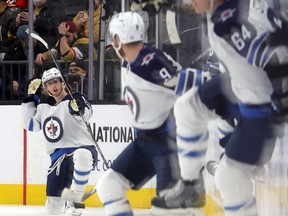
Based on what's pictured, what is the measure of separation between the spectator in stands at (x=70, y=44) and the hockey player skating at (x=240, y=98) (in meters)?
2.82

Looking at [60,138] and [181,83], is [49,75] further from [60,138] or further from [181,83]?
[181,83]

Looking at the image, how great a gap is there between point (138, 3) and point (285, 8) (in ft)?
1.62

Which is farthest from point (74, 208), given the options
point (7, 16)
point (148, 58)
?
point (148, 58)

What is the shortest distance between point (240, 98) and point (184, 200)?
39 centimetres

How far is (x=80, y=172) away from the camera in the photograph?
20.3ft

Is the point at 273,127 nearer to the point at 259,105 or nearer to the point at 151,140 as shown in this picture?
the point at 259,105

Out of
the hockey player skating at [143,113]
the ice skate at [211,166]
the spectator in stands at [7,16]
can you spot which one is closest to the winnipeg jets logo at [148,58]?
the hockey player skating at [143,113]

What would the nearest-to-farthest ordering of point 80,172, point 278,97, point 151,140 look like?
point 278,97, point 151,140, point 80,172

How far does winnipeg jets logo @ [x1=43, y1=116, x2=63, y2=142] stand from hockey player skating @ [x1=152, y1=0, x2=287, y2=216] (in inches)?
128

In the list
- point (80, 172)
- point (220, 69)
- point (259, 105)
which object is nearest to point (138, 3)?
point (220, 69)

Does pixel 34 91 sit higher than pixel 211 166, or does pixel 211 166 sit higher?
pixel 34 91

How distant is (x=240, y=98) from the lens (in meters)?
2.96

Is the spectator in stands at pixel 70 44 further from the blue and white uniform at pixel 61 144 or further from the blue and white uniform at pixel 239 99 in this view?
the blue and white uniform at pixel 239 99

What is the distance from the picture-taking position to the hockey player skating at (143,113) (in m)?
3.44
